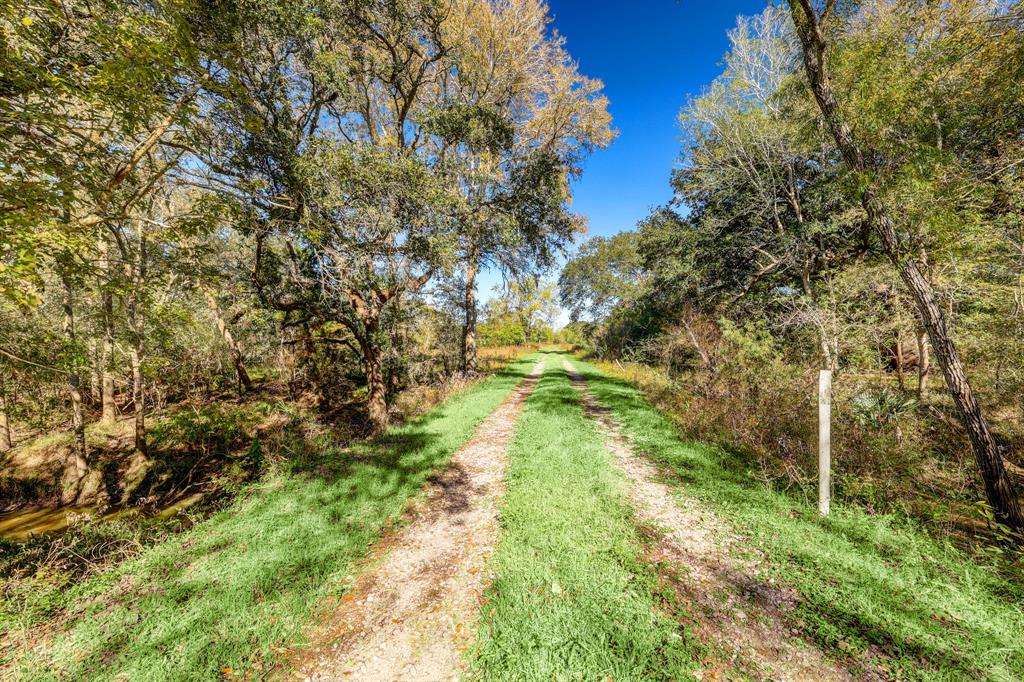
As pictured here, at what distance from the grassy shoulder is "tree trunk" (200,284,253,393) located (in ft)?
38.9

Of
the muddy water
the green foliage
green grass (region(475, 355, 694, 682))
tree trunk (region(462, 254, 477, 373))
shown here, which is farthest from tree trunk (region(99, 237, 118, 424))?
the green foliage

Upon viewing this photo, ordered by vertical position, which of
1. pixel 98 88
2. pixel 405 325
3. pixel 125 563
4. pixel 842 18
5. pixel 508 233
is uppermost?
pixel 842 18

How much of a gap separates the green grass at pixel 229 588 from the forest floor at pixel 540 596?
0.7 inches

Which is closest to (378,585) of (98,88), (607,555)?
(607,555)

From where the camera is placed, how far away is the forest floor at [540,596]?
2312 mm

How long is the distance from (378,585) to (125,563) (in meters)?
2.84

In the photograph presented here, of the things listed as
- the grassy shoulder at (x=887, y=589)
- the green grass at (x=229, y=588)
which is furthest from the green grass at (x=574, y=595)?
the green grass at (x=229, y=588)

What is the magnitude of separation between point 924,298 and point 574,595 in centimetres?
588

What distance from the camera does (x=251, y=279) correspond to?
825 centimetres

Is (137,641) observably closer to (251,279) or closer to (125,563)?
(125,563)

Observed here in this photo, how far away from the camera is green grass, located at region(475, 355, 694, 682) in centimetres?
229

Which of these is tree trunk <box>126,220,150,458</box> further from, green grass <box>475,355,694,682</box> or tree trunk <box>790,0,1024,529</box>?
tree trunk <box>790,0,1024,529</box>

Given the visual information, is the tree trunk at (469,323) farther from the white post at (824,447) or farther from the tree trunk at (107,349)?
the white post at (824,447)

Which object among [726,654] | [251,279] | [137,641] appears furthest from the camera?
[251,279]
